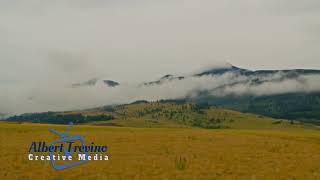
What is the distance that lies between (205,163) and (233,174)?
5378 millimetres

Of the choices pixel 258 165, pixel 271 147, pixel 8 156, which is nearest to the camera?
pixel 258 165

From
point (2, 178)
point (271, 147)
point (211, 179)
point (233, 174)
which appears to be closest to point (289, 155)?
point (271, 147)

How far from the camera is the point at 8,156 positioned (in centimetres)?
4047

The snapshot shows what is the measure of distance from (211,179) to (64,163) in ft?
45.7

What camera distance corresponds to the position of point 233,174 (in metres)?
31.4

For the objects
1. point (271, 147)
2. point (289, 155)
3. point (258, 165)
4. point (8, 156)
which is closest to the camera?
point (258, 165)

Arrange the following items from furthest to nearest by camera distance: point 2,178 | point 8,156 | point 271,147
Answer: point 271,147 → point 8,156 → point 2,178

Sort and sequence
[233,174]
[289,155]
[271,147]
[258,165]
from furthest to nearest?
[271,147]
[289,155]
[258,165]
[233,174]

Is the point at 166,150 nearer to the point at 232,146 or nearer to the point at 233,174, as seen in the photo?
the point at 232,146

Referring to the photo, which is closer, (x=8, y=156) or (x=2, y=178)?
(x=2, y=178)

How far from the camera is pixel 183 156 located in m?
41.2

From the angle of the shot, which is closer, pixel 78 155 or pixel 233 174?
pixel 233 174

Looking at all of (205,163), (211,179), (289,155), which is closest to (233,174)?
(211,179)

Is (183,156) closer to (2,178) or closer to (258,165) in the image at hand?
(258,165)
